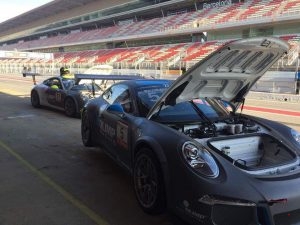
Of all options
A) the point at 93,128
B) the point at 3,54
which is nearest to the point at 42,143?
the point at 93,128

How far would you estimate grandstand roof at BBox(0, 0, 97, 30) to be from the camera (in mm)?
72000

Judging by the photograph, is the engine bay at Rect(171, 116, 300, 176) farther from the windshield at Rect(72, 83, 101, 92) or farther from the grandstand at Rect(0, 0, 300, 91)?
the grandstand at Rect(0, 0, 300, 91)

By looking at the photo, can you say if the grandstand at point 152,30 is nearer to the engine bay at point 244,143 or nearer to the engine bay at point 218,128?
the engine bay at point 218,128

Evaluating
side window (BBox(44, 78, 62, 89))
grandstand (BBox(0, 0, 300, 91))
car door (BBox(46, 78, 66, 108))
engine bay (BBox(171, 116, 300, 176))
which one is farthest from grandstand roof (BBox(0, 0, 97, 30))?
engine bay (BBox(171, 116, 300, 176))

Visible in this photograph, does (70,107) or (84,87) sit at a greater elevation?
(84,87)

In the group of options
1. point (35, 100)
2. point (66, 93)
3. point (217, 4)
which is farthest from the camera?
point (217, 4)

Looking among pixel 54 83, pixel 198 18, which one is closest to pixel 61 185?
pixel 54 83

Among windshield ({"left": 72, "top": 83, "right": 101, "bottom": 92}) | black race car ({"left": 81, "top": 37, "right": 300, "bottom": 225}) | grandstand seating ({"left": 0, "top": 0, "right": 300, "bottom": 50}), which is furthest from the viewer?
grandstand seating ({"left": 0, "top": 0, "right": 300, "bottom": 50})

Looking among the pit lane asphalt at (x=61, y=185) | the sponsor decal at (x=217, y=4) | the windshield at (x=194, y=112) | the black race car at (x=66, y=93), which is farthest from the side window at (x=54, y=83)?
the sponsor decal at (x=217, y=4)

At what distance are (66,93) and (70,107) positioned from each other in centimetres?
56

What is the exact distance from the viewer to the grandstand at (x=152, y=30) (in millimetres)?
36094

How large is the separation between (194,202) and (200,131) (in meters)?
1.05

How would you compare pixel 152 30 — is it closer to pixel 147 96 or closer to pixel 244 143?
pixel 147 96

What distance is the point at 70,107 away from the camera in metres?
10.9
